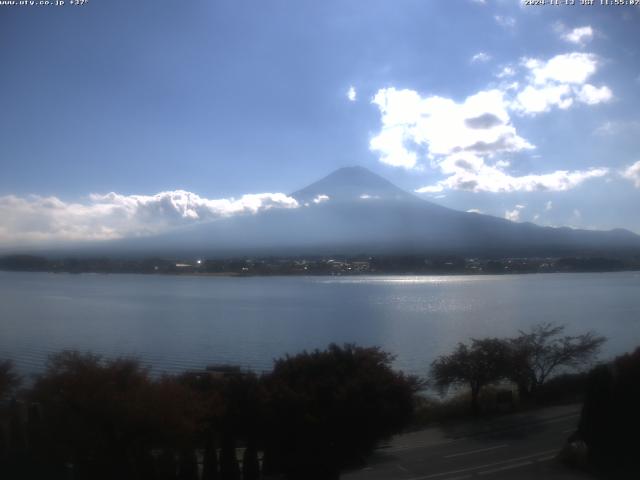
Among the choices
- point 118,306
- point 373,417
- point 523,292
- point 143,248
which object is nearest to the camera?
point 373,417

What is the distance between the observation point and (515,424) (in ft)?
30.7

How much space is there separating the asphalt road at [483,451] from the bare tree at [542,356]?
7.06 ft

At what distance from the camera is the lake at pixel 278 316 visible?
49.8 ft

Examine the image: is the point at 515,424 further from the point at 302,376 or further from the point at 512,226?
the point at 512,226

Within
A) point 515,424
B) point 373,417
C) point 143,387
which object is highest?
point 143,387

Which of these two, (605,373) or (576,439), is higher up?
(605,373)

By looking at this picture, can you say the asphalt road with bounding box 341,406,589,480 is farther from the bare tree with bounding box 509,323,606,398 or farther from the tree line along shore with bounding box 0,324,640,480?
the bare tree with bounding box 509,323,606,398

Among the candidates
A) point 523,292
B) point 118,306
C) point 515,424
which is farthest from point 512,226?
point 515,424

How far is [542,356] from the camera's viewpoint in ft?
43.9

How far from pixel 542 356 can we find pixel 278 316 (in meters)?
11.2

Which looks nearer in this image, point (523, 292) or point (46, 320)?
point (46, 320)

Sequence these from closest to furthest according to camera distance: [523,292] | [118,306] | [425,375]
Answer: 1. [425,375]
2. [118,306]
3. [523,292]

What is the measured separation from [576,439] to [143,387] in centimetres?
507

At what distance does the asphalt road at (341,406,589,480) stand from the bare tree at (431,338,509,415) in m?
1.47
